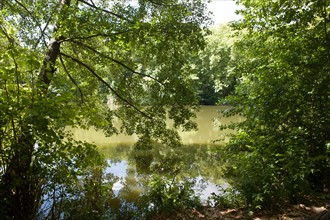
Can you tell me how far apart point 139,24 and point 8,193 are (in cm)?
353

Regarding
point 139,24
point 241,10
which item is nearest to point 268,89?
point 241,10

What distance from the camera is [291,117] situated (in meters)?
5.21

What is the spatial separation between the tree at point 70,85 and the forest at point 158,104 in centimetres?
2

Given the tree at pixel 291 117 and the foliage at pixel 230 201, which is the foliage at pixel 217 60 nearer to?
the foliage at pixel 230 201

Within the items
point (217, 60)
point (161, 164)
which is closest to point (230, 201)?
point (161, 164)

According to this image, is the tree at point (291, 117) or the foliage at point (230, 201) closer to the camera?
the tree at point (291, 117)

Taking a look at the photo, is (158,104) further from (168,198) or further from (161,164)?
(161,164)

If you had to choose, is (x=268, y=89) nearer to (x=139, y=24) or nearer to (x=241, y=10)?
(x=241, y=10)

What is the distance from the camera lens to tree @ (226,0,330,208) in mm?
4781

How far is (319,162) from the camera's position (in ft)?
17.5

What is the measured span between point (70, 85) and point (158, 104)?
308 cm

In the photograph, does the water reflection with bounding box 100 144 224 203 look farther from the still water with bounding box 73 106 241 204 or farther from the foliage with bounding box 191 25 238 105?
the foliage with bounding box 191 25 238 105

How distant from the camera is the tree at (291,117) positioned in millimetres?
4781

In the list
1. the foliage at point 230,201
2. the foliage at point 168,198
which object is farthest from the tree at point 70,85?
the foliage at point 230,201
